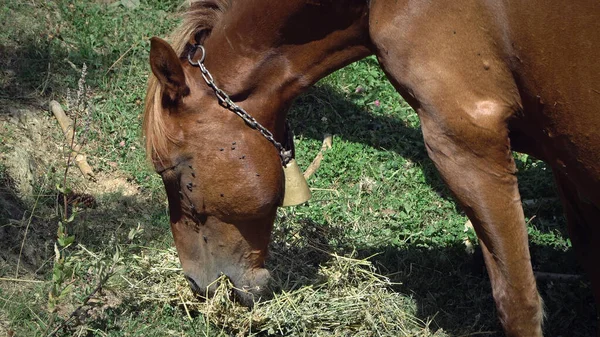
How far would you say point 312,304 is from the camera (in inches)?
155

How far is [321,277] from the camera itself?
13.5 ft

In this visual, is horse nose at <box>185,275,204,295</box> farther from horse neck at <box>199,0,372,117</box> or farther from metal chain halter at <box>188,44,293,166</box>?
horse neck at <box>199,0,372,117</box>

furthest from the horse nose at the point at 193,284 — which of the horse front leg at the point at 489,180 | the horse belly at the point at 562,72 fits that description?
the horse belly at the point at 562,72

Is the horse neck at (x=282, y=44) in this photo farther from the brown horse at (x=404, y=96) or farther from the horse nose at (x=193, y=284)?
the horse nose at (x=193, y=284)

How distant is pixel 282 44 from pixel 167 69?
500 millimetres

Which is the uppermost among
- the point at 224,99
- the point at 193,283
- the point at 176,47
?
the point at 176,47

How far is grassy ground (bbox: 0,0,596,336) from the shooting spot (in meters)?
3.88

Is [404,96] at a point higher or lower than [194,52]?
lower

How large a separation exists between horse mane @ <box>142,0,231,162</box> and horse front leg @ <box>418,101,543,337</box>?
3.38 feet

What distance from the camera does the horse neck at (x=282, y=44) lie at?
3.24 metres

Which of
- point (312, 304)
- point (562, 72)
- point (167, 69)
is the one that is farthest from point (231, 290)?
point (562, 72)

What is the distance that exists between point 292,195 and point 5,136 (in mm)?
2457

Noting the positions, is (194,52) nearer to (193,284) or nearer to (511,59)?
(193,284)

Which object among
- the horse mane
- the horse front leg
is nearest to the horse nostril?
the horse mane
